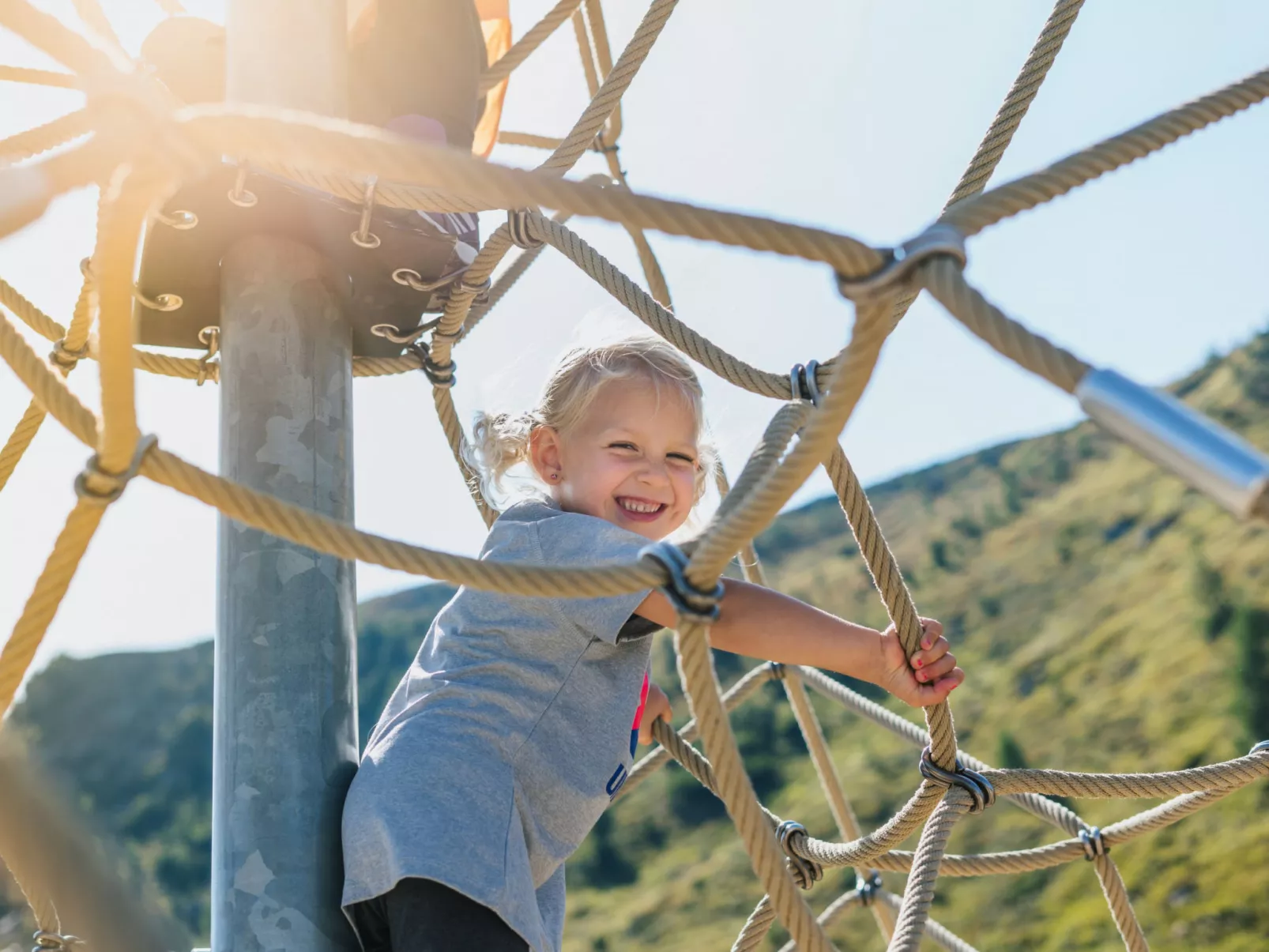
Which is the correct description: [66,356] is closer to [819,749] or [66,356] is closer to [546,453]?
[546,453]

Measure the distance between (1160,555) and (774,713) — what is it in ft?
34.6

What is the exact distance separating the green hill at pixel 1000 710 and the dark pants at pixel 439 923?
2247 cm

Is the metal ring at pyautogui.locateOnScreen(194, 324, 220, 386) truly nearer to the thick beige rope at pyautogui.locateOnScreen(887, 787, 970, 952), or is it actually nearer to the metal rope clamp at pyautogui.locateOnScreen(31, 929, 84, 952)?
the metal rope clamp at pyautogui.locateOnScreen(31, 929, 84, 952)

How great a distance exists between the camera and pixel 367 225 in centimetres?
110

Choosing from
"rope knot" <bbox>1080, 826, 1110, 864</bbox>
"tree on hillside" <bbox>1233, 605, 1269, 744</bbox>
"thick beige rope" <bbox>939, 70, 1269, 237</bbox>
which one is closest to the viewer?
"thick beige rope" <bbox>939, 70, 1269, 237</bbox>

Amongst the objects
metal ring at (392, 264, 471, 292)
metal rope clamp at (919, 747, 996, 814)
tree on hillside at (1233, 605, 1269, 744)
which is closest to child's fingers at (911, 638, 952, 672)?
metal rope clamp at (919, 747, 996, 814)

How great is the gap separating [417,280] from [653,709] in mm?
545

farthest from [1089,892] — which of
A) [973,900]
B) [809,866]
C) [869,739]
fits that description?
[809,866]

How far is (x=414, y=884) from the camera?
0.92 meters

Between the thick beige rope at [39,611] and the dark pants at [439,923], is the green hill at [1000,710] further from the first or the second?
the thick beige rope at [39,611]

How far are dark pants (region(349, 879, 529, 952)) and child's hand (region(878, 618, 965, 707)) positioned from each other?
1.12 feet

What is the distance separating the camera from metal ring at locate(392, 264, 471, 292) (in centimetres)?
118

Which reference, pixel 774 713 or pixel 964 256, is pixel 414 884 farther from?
pixel 774 713

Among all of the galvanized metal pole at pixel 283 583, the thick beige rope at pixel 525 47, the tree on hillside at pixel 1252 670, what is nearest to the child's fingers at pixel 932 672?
the galvanized metal pole at pixel 283 583
